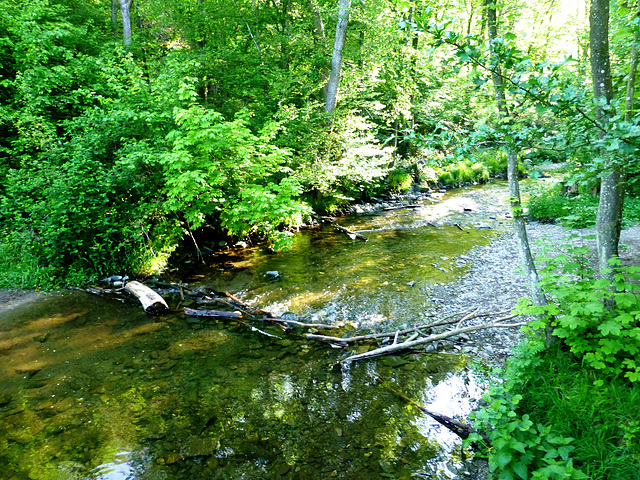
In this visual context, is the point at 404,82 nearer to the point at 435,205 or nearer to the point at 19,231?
the point at 435,205

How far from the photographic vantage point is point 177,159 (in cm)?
883

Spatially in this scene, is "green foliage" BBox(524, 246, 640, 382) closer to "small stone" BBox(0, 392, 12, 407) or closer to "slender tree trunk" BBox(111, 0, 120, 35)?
"small stone" BBox(0, 392, 12, 407)

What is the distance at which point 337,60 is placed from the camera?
14.7 meters

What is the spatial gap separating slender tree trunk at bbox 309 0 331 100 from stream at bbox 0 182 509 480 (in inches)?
414

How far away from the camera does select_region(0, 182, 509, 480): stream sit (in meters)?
4.13

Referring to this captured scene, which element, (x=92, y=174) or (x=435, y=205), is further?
(x=435, y=205)

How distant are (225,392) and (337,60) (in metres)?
13.9

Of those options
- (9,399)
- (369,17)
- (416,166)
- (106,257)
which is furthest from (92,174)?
(416,166)

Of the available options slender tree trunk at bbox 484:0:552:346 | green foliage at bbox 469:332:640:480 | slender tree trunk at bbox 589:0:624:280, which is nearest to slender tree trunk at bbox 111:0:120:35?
slender tree trunk at bbox 484:0:552:346

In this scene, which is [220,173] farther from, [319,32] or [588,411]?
[319,32]

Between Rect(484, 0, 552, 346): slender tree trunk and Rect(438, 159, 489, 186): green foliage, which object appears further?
Rect(438, 159, 489, 186): green foliage

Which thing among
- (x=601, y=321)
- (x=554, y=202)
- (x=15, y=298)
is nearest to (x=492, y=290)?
(x=601, y=321)

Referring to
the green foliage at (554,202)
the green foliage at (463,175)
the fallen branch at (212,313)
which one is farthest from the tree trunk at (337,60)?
the green foliage at (463,175)

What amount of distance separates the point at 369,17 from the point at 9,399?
17554 mm
